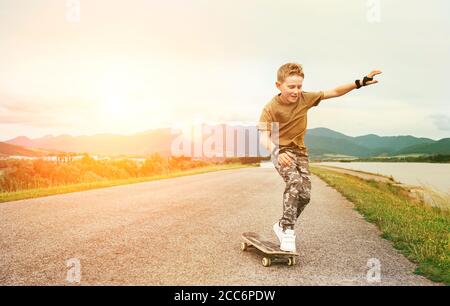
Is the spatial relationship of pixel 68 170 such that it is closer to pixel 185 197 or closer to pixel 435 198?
pixel 185 197

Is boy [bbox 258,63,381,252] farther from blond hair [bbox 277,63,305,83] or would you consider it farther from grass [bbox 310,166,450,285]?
grass [bbox 310,166,450,285]

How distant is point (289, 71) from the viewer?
494 centimetres

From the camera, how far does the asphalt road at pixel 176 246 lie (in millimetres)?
4332

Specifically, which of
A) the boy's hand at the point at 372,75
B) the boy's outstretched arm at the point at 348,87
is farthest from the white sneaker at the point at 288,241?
the boy's hand at the point at 372,75

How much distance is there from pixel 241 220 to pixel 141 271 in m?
3.81

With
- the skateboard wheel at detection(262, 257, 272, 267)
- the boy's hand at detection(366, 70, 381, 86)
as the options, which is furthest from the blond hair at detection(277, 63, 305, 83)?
the skateboard wheel at detection(262, 257, 272, 267)

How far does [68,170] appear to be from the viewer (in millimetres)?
18547

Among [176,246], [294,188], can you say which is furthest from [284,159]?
[176,246]

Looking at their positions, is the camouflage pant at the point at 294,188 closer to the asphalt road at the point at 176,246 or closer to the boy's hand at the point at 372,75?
the asphalt road at the point at 176,246

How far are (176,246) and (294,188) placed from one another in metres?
1.75

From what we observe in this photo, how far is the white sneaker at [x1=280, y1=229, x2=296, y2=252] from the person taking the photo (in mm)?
4914

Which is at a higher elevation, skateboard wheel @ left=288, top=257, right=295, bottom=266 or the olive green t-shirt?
the olive green t-shirt

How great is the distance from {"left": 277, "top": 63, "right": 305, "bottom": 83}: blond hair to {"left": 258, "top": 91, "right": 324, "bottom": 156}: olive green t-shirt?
332 millimetres
